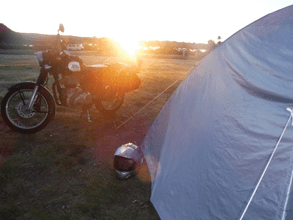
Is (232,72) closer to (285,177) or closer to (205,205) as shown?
(285,177)

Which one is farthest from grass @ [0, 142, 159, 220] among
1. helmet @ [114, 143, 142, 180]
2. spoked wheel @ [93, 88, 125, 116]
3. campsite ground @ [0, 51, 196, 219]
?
spoked wheel @ [93, 88, 125, 116]

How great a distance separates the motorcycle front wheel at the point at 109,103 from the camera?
16.6 ft

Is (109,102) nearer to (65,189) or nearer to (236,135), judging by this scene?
(65,189)

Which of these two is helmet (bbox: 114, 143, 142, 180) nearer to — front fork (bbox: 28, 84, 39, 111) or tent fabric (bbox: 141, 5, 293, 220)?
tent fabric (bbox: 141, 5, 293, 220)

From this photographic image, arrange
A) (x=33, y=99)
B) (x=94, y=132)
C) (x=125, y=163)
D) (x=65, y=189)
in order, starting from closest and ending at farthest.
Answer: (x=65, y=189)
(x=125, y=163)
(x=33, y=99)
(x=94, y=132)

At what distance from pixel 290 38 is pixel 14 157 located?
4.01 meters

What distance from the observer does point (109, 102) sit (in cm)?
541

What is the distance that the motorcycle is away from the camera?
13.1ft

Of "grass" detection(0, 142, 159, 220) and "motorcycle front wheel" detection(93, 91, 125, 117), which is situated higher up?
"motorcycle front wheel" detection(93, 91, 125, 117)

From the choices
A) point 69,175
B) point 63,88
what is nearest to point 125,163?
point 69,175

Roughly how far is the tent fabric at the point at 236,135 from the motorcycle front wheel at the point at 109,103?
2787 mm

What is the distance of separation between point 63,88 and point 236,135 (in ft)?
11.9

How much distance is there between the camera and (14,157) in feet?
11.2

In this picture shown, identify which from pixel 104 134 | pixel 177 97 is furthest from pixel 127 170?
pixel 104 134
